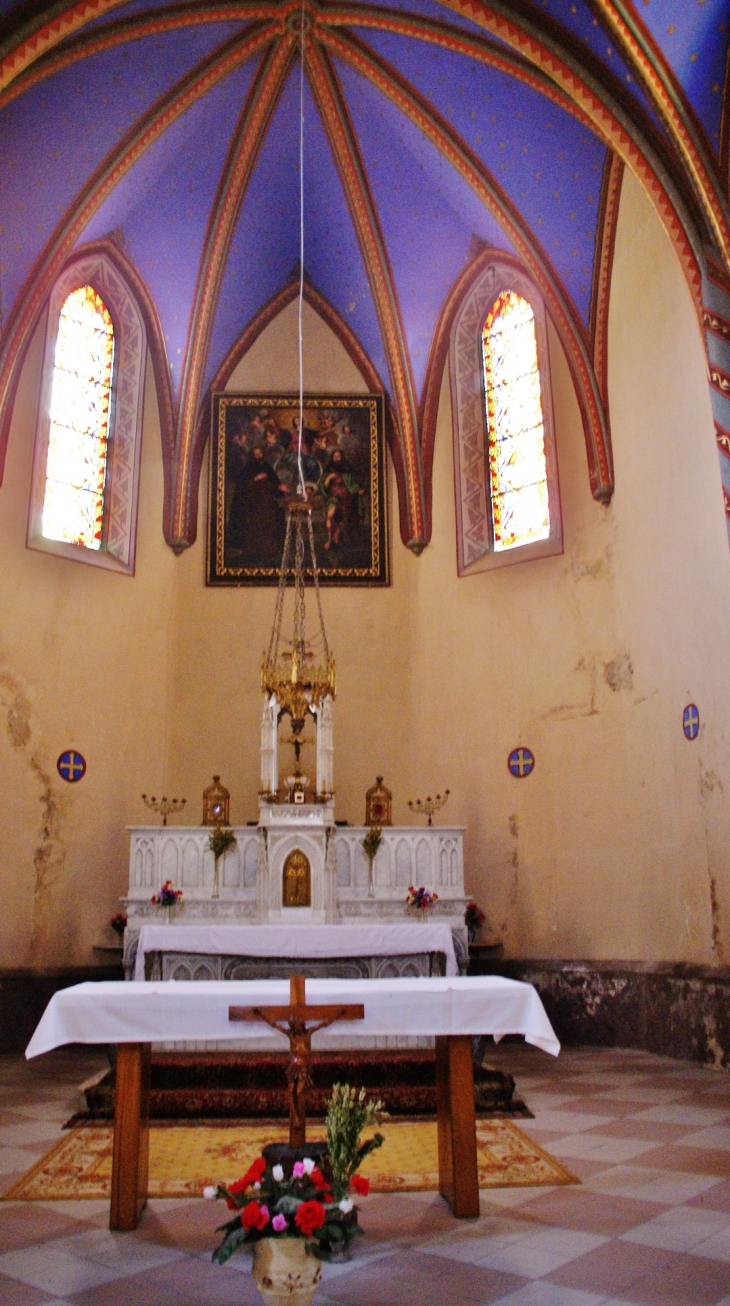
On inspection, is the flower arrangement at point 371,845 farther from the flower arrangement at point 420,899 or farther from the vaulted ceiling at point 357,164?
the vaulted ceiling at point 357,164

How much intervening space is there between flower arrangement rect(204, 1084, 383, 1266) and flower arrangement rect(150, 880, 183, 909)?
7067 mm

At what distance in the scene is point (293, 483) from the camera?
15945 millimetres

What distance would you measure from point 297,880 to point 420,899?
1407 millimetres

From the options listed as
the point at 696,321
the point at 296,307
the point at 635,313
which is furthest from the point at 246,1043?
the point at 296,307

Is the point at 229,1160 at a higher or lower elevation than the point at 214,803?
lower

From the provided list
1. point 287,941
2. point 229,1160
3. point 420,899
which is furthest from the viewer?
point 420,899

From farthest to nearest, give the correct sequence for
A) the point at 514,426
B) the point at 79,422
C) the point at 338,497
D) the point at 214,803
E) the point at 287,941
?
the point at 338,497
the point at 514,426
the point at 79,422
the point at 214,803
the point at 287,941

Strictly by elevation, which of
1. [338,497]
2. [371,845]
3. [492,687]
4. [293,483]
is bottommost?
[371,845]

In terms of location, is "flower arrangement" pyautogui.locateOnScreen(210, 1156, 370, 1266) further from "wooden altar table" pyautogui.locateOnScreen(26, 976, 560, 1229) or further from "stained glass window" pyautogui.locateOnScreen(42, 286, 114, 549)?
"stained glass window" pyautogui.locateOnScreen(42, 286, 114, 549)

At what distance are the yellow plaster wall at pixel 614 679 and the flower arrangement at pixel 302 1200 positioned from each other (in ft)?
21.3

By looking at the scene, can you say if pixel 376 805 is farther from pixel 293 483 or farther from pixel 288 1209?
pixel 288 1209

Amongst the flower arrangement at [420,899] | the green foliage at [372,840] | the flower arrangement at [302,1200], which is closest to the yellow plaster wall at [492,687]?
the flower arrangement at [420,899]

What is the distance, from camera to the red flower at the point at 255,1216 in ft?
13.0

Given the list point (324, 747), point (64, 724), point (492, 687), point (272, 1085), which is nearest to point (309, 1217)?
point (272, 1085)
